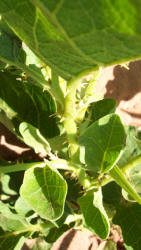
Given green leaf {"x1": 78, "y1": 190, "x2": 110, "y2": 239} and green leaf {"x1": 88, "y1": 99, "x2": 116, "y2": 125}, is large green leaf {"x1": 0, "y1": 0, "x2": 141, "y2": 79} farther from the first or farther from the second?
green leaf {"x1": 88, "y1": 99, "x2": 116, "y2": 125}

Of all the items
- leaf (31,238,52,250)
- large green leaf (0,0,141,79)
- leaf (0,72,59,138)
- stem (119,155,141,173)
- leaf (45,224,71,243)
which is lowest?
large green leaf (0,0,141,79)

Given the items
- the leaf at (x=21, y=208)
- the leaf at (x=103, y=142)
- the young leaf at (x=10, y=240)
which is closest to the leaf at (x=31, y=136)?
the leaf at (x=103, y=142)

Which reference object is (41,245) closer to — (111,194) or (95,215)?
(111,194)

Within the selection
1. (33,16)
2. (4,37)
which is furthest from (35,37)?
(4,37)

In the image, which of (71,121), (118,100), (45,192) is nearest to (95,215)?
(45,192)

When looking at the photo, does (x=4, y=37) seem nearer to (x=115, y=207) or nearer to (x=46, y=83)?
(x=46, y=83)

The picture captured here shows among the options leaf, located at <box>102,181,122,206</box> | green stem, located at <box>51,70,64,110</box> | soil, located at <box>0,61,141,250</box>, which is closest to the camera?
green stem, located at <box>51,70,64,110</box>

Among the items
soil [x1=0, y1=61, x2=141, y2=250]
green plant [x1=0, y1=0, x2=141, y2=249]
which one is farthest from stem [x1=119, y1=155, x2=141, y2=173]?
soil [x1=0, y1=61, x2=141, y2=250]
